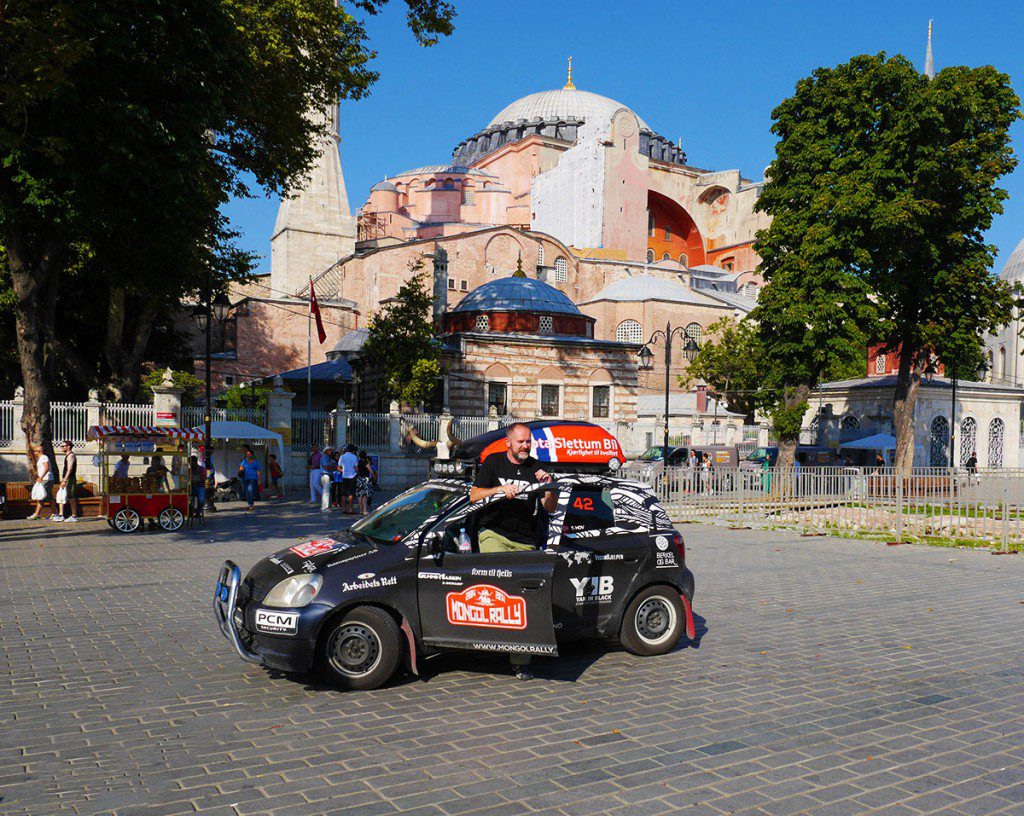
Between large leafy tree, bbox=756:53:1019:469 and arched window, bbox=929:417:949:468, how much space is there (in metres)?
11.0

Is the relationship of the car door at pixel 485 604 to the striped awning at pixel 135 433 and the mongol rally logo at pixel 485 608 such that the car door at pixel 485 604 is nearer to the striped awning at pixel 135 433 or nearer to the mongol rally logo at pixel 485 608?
the mongol rally logo at pixel 485 608

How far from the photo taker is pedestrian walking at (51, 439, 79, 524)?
1679 cm

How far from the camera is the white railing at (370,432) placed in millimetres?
30594

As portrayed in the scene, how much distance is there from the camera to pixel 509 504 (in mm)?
6703

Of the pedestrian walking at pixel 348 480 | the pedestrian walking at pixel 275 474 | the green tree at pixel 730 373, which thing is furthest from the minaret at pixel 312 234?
the pedestrian walking at pixel 348 480

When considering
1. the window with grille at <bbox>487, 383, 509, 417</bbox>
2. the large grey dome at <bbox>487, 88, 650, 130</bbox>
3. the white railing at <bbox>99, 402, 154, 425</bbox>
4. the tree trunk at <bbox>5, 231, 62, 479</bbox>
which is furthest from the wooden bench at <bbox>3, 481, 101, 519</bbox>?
the large grey dome at <bbox>487, 88, 650, 130</bbox>

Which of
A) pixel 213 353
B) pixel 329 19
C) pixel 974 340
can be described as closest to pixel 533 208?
pixel 213 353

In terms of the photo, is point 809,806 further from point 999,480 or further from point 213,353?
point 213,353

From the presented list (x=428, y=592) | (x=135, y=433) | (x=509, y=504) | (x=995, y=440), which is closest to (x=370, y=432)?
(x=135, y=433)

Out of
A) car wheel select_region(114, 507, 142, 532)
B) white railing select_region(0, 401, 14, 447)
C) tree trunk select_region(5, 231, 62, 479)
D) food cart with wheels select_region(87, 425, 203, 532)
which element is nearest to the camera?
car wheel select_region(114, 507, 142, 532)

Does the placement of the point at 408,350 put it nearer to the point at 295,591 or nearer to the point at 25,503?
the point at 25,503

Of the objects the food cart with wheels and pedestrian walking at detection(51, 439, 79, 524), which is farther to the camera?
pedestrian walking at detection(51, 439, 79, 524)

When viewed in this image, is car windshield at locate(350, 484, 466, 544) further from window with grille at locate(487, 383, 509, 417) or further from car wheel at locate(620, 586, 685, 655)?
window with grille at locate(487, 383, 509, 417)

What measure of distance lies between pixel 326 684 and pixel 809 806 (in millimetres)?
3442
